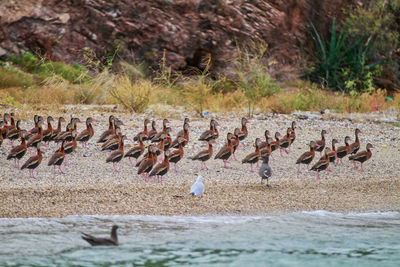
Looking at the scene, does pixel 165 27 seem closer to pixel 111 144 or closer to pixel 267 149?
pixel 111 144

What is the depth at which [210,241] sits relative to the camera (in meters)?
7.52

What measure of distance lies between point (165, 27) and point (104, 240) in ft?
48.6

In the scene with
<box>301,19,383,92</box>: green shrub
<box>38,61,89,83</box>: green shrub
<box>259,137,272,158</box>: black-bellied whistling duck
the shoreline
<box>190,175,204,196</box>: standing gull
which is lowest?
the shoreline

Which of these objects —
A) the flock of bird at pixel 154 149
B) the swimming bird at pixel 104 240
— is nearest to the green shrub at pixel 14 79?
the flock of bird at pixel 154 149

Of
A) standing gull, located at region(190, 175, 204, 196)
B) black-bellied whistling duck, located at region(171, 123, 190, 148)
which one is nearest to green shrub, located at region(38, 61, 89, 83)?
black-bellied whistling duck, located at region(171, 123, 190, 148)

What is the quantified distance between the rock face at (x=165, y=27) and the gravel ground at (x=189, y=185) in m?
9.05

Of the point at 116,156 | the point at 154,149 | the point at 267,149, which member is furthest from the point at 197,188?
the point at 267,149

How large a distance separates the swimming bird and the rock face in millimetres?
13456

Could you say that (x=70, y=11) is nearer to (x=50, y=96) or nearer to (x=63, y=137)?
(x=50, y=96)

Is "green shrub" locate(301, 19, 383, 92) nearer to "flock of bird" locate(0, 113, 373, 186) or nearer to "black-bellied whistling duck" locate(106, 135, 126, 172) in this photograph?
"flock of bird" locate(0, 113, 373, 186)

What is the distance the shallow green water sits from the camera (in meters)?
7.07

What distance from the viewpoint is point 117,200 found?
857 cm

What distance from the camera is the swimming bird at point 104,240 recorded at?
7008 millimetres

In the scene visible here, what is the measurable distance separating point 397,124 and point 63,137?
28.5 ft
